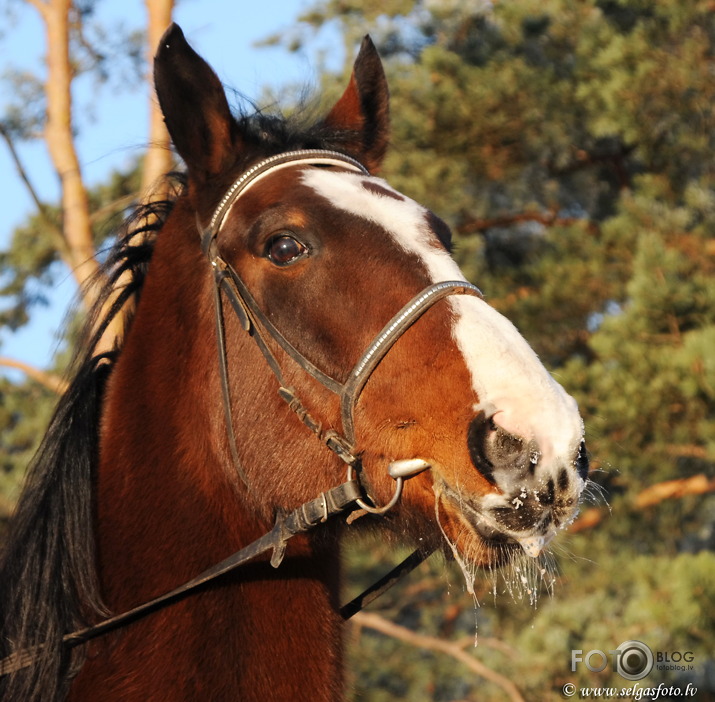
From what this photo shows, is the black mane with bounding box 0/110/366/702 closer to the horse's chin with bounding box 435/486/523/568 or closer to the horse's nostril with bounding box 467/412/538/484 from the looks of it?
the horse's chin with bounding box 435/486/523/568

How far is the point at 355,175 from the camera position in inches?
98.0

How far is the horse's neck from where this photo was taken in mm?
2275

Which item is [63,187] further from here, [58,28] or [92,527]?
[92,527]

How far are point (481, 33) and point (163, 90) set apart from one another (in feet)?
27.1

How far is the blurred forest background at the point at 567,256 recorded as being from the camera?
712 centimetres

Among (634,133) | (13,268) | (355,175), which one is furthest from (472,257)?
(355,175)

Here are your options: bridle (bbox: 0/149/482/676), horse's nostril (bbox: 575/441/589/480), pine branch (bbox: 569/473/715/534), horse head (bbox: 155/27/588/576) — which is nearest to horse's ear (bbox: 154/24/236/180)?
horse head (bbox: 155/27/588/576)

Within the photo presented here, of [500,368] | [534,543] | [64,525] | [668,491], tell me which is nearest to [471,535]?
[534,543]

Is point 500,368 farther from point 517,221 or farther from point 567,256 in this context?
point 517,221

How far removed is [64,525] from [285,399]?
68cm

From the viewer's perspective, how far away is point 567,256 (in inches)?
363

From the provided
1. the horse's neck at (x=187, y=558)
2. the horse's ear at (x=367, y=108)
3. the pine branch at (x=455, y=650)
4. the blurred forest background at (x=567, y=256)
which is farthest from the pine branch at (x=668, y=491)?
the horse's neck at (x=187, y=558)

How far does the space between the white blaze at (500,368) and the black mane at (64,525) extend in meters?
0.56

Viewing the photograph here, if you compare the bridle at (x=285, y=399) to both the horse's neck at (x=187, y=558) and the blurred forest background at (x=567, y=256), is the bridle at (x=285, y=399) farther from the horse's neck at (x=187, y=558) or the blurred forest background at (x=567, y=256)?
the blurred forest background at (x=567, y=256)
